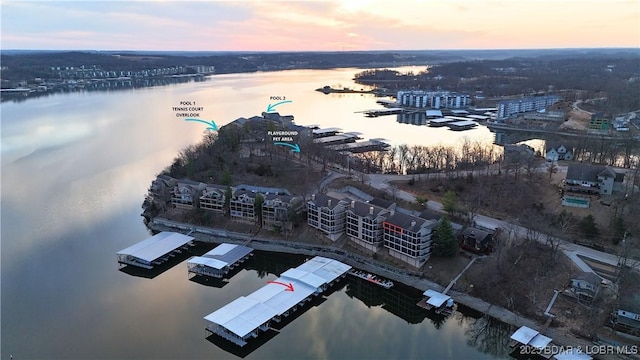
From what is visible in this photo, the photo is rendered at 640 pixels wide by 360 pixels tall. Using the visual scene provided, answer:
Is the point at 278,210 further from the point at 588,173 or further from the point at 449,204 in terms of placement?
the point at 588,173

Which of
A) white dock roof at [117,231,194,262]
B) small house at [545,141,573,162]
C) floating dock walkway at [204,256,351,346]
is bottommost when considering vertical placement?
floating dock walkway at [204,256,351,346]

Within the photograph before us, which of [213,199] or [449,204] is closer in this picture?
[449,204]

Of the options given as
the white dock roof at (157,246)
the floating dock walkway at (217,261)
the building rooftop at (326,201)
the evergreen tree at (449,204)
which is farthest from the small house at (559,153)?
the white dock roof at (157,246)

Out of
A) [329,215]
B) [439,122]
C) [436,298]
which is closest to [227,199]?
[329,215]

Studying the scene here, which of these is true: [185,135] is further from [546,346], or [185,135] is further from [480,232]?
[546,346]

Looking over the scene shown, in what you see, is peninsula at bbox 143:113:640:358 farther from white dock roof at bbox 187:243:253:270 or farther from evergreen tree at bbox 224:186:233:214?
white dock roof at bbox 187:243:253:270

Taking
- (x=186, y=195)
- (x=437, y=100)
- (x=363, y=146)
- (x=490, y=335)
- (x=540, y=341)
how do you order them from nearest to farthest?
1. (x=540, y=341)
2. (x=490, y=335)
3. (x=186, y=195)
4. (x=363, y=146)
5. (x=437, y=100)

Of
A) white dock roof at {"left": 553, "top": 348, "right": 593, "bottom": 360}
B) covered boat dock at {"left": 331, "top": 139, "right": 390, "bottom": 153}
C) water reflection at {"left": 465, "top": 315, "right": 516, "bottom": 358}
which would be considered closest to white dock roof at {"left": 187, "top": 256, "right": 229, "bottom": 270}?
water reflection at {"left": 465, "top": 315, "right": 516, "bottom": 358}
